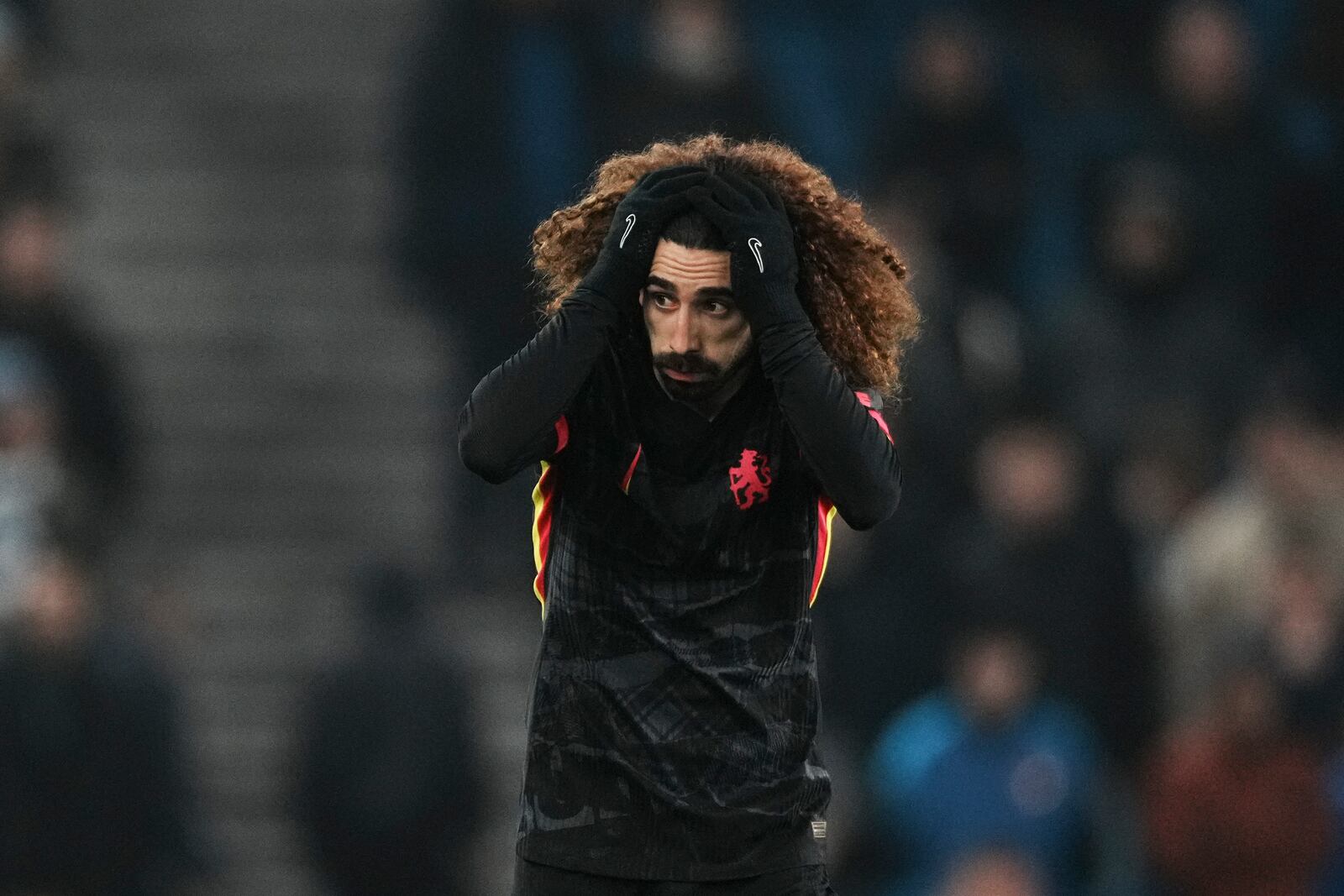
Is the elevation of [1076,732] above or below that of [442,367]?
below

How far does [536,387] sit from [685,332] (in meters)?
0.24

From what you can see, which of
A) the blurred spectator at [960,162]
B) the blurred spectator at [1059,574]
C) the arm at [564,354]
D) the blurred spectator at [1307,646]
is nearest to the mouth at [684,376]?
the arm at [564,354]

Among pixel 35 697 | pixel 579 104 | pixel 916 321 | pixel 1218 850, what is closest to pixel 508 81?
pixel 579 104

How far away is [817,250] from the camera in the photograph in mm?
3578

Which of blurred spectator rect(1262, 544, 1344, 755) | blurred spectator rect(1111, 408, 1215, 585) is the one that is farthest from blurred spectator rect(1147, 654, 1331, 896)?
blurred spectator rect(1111, 408, 1215, 585)

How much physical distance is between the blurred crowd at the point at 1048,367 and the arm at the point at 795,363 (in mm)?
4440

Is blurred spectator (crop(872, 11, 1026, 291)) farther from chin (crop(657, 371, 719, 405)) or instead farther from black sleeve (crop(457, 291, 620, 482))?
black sleeve (crop(457, 291, 620, 482))

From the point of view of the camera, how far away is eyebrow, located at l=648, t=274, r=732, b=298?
340 cm

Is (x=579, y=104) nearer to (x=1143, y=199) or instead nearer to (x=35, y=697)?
(x=1143, y=199)

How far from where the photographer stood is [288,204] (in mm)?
10336

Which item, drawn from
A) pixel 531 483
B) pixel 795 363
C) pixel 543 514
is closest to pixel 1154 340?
pixel 531 483

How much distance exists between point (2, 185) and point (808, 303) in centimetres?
632

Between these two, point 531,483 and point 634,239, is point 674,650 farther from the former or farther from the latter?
point 531,483

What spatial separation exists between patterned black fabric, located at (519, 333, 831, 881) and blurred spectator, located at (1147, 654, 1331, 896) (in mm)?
4337
